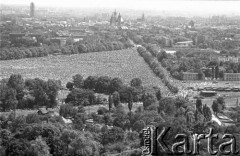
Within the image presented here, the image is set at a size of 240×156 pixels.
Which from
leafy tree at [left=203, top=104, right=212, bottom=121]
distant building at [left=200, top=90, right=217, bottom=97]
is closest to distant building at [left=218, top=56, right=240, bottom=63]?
distant building at [left=200, top=90, right=217, bottom=97]

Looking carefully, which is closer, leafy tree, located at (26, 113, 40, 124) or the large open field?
leafy tree, located at (26, 113, 40, 124)

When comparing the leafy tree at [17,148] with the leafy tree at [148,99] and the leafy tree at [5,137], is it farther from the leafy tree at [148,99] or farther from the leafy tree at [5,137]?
the leafy tree at [148,99]

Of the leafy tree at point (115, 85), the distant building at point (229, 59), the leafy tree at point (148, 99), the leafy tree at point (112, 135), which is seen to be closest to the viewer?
the leafy tree at point (112, 135)

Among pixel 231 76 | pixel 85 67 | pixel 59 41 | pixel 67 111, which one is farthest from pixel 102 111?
pixel 59 41

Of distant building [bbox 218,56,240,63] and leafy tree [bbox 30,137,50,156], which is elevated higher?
leafy tree [bbox 30,137,50,156]

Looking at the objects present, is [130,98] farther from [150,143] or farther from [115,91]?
[150,143]

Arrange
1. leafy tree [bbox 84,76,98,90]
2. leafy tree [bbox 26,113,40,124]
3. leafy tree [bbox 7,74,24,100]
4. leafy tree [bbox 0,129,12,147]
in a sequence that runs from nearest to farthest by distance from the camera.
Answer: leafy tree [bbox 0,129,12,147], leafy tree [bbox 26,113,40,124], leafy tree [bbox 7,74,24,100], leafy tree [bbox 84,76,98,90]

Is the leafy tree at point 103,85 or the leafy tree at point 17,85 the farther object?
the leafy tree at point 103,85

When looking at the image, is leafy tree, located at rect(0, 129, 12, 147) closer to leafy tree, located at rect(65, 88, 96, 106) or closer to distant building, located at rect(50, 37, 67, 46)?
leafy tree, located at rect(65, 88, 96, 106)

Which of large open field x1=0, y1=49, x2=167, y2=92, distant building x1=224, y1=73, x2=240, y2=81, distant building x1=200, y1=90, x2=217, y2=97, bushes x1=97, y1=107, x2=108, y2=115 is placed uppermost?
bushes x1=97, y1=107, x2=108, y2=115

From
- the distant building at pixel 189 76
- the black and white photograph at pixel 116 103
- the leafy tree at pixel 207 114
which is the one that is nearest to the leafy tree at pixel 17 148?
the black and white photograph at pixel 116 103

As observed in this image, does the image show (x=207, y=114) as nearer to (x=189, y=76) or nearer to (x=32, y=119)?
(x=32, y=119)
